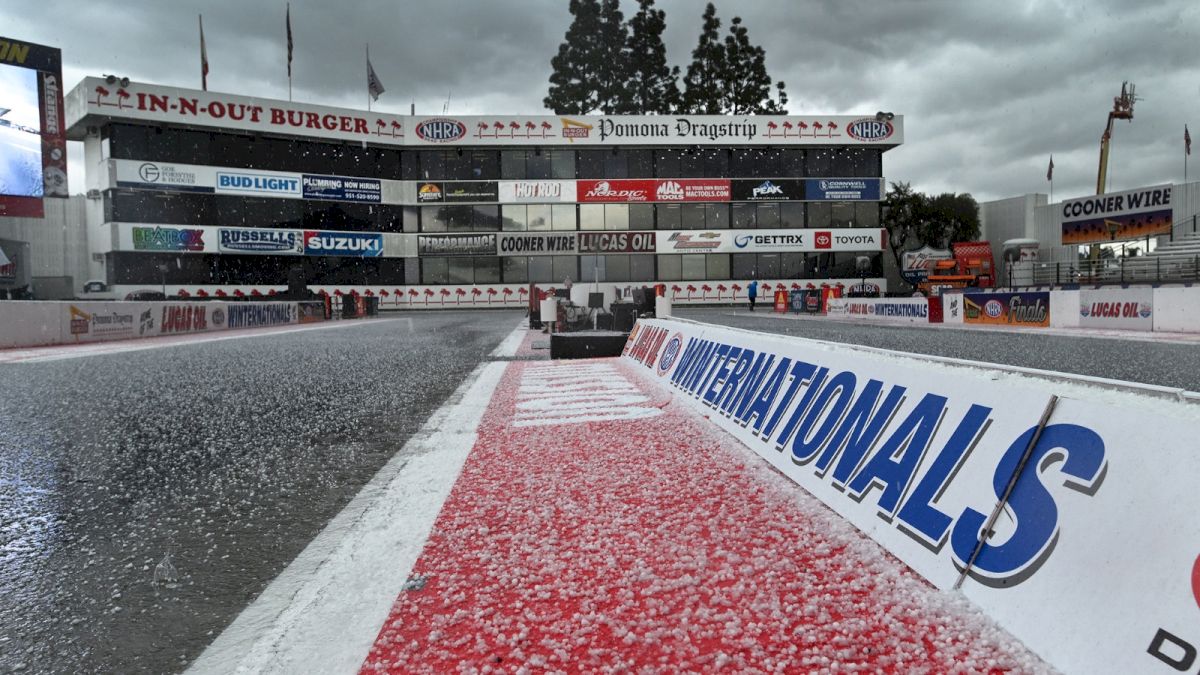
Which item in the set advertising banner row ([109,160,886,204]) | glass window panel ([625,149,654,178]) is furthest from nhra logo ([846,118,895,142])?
glass window panel ([625,149,654,178])

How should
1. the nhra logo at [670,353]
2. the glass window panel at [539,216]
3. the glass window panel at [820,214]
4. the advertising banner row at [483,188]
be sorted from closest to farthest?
the nhra logo at [670,353], the advertising banner row at [483,188], the glass window panel at [539,216], the glass window panel at [820,214]

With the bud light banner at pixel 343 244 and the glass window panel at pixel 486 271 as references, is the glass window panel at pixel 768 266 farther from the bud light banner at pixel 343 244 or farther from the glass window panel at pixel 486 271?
the bud light banner at pixel 343 244

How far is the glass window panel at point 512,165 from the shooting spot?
45.5 m

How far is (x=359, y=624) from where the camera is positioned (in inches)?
71.3

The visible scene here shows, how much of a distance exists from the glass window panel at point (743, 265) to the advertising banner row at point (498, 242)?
1.16 ft

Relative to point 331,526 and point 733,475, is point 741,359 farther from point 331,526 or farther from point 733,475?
point 331,526

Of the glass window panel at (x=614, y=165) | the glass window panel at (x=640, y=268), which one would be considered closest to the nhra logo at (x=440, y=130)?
the glass window panel at (x=614, y=165)

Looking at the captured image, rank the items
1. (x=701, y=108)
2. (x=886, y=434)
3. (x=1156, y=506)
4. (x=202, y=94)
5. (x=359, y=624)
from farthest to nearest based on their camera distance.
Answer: (x=701, y=108) < (x=202, y=94) < (x=886, y=434) < (x=359, y=624) < (x=1156, y=506)

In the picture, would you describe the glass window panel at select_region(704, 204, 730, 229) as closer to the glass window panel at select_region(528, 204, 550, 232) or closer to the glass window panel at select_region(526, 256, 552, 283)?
the glass window panel at select_region(528, 204, 550, 232)

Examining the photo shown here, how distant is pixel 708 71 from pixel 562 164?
2076 centimetres

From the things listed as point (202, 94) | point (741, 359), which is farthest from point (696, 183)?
point (741, 359)

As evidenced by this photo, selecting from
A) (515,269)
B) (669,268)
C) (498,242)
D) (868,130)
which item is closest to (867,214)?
(868,130)

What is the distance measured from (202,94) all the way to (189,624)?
45845 mm

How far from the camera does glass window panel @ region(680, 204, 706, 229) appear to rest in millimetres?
46469
